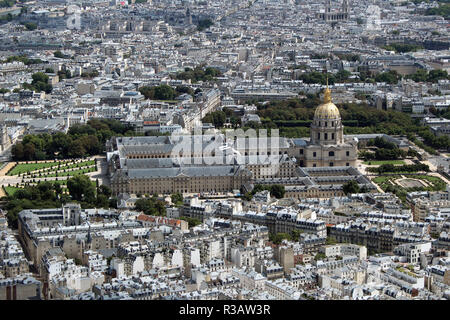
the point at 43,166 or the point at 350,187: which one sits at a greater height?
the point at 350,187

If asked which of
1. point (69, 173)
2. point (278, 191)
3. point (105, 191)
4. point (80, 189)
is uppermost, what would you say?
point (80, 189)

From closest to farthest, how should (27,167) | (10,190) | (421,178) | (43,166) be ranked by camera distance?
(10,190) < (421,178) < (27,167) < (43,166)

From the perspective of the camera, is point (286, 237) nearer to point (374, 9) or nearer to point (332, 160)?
point (332, 160)

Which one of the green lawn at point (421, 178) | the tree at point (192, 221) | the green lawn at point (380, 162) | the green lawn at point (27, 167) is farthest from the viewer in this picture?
the green lawn at point (380, 162)

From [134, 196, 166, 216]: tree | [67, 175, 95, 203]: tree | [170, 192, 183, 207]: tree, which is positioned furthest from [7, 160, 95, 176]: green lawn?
[134, 196, 166, 216]: tree

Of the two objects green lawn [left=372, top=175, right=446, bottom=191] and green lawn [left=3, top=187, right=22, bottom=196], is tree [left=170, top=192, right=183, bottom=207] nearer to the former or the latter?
green lawn [left=3, top=187, right=22, bottom=196]

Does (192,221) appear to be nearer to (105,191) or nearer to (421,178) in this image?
(105,191)

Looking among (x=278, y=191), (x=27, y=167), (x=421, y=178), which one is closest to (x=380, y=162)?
(x=421, y=178)

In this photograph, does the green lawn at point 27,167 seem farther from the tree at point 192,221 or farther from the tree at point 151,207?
the tree at point 192,221

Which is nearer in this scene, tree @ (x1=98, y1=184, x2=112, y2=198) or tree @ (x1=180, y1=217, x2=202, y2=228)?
tree @ (x1=180, y1=217, x2=202, y2=228)

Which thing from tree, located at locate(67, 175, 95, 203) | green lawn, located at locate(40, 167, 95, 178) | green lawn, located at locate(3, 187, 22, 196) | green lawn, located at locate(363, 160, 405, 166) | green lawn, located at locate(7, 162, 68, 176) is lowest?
green lawn, located at locate(363, 160, 405, 166)

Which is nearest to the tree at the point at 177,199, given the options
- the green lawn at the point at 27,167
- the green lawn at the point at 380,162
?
the green lawn at the point at 27,167
